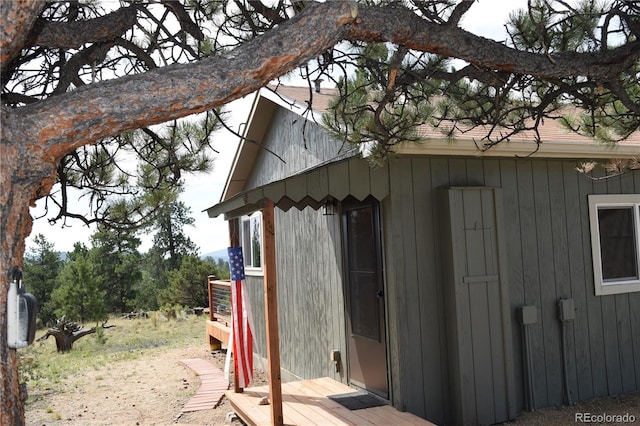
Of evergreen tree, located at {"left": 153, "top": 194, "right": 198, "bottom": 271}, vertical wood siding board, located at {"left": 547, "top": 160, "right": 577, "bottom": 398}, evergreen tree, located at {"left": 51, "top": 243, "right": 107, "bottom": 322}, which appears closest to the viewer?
vertical wood siding board, located at {"left": 547, "top": 160, "right": 577, "bottom": 398}

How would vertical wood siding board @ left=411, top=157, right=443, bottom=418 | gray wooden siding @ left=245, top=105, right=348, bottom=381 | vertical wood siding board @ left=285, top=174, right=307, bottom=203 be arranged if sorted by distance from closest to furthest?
vertical wood siding board @ left=285, top=174, right=307, bottom=203
vertical wood siding board @ left=411, top=157, right=443, bottom=418
gray wooden siding @ left=245, top=105, right=348, bottom=381

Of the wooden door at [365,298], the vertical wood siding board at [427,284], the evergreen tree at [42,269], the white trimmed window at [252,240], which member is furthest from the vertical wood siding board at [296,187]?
the evergreen tree at [42,269]

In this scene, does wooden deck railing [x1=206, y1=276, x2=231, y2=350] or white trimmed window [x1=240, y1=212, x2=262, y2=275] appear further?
wooden deck railing [x1=206, y1=276, x2=231, y2=350]

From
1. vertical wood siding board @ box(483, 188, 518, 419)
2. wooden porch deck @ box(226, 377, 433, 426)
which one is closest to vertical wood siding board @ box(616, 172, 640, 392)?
vertical wood siding board @ box(483, 188, 518, 419)

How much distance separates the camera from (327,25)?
9.07 ft

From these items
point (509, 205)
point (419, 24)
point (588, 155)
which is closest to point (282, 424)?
point (509, 205)

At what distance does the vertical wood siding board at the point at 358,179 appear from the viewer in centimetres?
561

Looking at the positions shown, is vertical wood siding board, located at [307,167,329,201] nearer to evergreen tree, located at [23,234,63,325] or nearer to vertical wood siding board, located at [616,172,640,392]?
vertical wood siding board, located at [616,172,640,392]

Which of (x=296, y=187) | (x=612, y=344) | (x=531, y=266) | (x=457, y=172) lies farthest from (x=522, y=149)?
(x=612, y=344)

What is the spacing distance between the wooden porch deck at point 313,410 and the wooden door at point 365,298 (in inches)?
13.6

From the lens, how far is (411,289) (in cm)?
590

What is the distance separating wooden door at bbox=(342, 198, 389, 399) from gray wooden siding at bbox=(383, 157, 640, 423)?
0.88 feet

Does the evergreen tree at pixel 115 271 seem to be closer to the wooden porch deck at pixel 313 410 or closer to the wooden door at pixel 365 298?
the wooden porch deck at pixel 313 410

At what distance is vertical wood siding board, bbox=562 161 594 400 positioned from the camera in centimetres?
676
